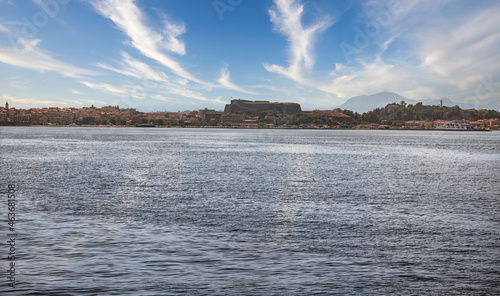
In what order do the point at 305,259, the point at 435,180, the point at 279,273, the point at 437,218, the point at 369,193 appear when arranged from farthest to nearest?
the point at 435,180, the point at 369,193, the point at 437,218, the point at 305,259, the point at 279,273

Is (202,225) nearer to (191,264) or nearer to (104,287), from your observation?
(191,264)

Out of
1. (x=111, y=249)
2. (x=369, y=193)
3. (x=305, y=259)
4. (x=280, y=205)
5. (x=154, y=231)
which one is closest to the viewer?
(x=305, y=259)

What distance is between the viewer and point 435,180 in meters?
43.2

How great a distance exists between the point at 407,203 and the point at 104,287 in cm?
2148

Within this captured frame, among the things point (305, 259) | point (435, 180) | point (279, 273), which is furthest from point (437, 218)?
point (435, 180)

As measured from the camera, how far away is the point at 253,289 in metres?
13.2

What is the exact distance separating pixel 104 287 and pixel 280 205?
51.2ft

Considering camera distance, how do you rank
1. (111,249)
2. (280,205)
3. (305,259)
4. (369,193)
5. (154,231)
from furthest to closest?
(369,193)
(280,205)
(154,231)
(111,249)
(305,259)

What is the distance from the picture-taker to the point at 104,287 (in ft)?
43.4

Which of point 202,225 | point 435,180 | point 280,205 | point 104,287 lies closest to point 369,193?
point 280,205

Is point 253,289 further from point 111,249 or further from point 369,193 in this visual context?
point 369,193

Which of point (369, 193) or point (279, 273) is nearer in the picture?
point (279, 273)

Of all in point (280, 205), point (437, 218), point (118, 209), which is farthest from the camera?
point (280, 205)

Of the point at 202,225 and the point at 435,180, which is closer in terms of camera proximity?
the point at 202,225
